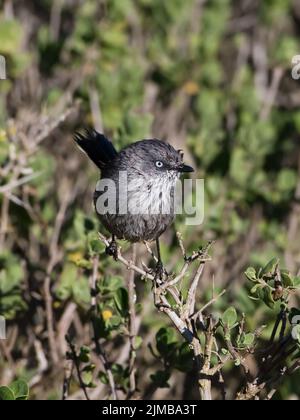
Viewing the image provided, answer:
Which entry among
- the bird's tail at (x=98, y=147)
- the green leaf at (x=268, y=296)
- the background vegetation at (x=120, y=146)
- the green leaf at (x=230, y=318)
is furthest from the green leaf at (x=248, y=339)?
the bird's tail at (x=98, y=147)

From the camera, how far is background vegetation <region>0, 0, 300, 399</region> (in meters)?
4.04

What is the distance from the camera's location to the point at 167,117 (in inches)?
238

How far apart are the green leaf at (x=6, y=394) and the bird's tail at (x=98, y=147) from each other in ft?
5.49

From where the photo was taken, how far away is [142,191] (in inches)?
150

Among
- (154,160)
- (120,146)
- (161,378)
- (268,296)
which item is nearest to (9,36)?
(120,146)

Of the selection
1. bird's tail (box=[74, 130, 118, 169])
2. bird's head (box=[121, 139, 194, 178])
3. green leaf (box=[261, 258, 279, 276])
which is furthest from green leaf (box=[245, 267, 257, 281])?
bird's tail (box=[74, 130, 118, 169])

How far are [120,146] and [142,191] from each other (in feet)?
1.49

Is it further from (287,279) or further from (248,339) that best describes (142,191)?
(248,339)

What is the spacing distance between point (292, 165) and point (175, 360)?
9.98 feet

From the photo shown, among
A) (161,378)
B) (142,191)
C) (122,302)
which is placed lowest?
(161,378)

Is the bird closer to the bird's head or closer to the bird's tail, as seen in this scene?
the bird's head

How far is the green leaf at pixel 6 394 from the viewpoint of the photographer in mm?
2885

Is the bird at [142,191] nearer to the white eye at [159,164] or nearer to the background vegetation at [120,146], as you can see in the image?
the white eye at [159,164]

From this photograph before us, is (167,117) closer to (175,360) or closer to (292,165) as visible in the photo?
(292,165)
